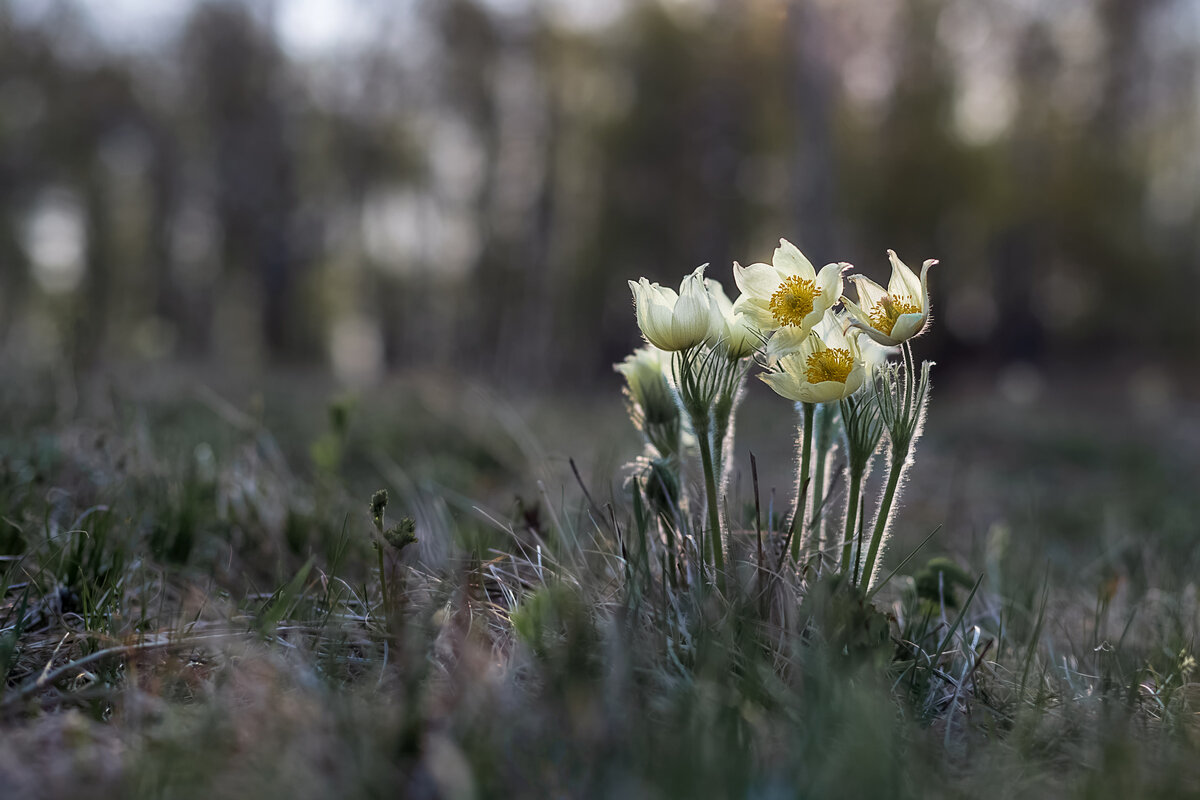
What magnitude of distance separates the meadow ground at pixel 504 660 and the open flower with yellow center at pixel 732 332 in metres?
0.35

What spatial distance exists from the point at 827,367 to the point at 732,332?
202 millimetres

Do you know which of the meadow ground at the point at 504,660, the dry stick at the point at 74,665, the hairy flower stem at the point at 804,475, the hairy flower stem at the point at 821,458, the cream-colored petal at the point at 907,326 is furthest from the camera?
the hairy flower stem at the point at 821,458

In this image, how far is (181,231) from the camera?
1081 inches

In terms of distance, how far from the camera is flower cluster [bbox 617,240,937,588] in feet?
5.32

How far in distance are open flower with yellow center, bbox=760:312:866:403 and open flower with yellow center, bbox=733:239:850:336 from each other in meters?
0.06

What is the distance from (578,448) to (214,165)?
17406mm

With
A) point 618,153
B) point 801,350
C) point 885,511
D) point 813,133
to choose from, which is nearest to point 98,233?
point 618,153

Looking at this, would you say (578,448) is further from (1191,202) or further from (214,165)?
(1191,202)

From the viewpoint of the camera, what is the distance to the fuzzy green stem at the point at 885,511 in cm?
171

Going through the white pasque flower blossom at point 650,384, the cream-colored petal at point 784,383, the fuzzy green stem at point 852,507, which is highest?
the cream-colored petal at point 784,383

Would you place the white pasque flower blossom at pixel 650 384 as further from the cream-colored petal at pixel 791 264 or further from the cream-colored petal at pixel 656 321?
the cream-colored petal at pixel 791 264

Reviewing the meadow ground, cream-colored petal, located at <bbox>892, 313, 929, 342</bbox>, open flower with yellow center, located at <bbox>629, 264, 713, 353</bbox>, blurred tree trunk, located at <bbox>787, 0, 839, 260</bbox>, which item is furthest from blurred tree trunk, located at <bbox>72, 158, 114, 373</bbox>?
cream-colored petal, located at <bbox>892, 313, 929, 342</bbox>

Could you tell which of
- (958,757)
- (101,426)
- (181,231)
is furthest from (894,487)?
(181,231)

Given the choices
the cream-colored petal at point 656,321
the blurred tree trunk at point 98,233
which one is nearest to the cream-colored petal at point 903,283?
the cream-colored petal at point 656,321
